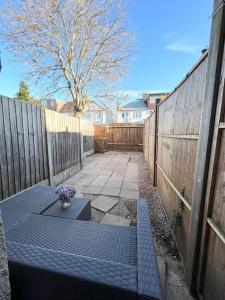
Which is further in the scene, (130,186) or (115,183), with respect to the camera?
(115,183)

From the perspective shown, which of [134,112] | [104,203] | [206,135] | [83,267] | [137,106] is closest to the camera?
[83,267]

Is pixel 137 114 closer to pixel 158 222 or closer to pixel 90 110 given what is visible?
pixel 90 110

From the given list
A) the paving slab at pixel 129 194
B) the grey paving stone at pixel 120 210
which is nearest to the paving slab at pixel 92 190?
the paving slab at pixel 129 194

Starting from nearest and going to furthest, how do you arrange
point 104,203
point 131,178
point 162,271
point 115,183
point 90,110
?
1. point 162,271
2. point 104,203
3. point 115,183
4. point 131,178
5. point 90,110

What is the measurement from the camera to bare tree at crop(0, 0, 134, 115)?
7.38 m

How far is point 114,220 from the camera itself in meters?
2.71

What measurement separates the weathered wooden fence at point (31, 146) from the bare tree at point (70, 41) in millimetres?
5663

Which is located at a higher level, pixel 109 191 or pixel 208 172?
pixel 208 172

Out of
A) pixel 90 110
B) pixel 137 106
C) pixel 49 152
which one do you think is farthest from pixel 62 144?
pixel 137 106

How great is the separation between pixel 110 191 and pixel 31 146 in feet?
6.89

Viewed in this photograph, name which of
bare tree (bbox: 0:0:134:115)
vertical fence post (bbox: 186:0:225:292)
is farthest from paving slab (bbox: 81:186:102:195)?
bare tree (bbox: 0:0:134:115)

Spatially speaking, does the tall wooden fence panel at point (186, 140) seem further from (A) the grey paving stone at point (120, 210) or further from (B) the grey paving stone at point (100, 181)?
(B) the grey paving stone at point (100, 181)

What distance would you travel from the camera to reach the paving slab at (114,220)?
262cm

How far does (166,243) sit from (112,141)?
9.75 meters
